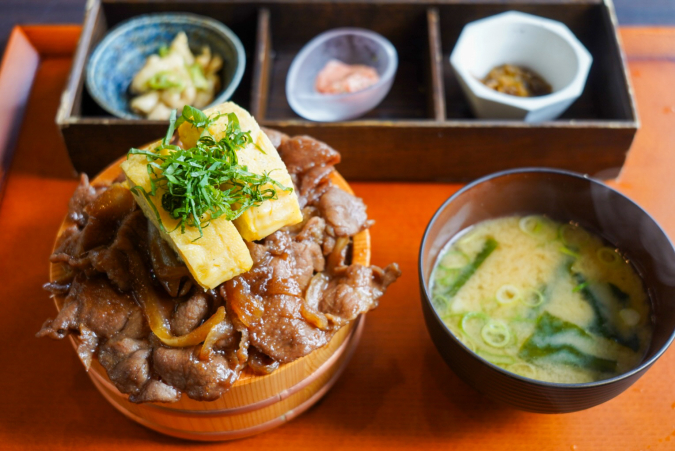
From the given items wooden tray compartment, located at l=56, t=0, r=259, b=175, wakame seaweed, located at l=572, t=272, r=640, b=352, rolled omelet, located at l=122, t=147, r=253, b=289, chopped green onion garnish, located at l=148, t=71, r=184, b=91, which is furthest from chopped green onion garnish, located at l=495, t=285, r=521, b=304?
chopped green onion garnish, located at l=148, t=71, r=184, b=91

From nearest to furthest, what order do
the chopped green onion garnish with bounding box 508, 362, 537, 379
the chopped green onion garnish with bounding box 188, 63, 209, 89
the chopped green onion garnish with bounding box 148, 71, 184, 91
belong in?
1. the chopped green onion garnish with bounding box 508, 362, 537, 379
2. the chopped green onion garnish with bounding box 148, 71, 184, 91
3. the chopped green onion garnish with bounding box 188, 63, 209, 89

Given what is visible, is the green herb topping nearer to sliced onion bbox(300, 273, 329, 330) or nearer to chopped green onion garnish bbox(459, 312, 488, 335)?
sliced onion bbox(300, 273, 329, 330)

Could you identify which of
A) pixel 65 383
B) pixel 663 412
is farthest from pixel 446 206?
pixel 65 383

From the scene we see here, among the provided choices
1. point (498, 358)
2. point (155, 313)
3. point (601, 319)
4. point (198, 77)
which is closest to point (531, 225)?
point (601, 319)

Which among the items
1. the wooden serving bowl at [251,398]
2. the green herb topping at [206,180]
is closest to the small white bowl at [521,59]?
the wooden serving bowl at [251,398]

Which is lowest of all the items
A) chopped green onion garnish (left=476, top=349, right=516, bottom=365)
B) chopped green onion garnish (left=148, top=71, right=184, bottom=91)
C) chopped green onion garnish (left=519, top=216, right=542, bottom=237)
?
chopped green onion garnish (left=476, top=349, right=516, bottom=365)

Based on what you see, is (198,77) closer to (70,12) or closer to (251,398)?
Result: (70,12)

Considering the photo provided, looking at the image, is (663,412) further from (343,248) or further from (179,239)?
(179,239)

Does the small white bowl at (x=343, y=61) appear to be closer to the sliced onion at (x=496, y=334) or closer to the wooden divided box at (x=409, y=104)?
the wooden divided box at (x=409, y=104)
